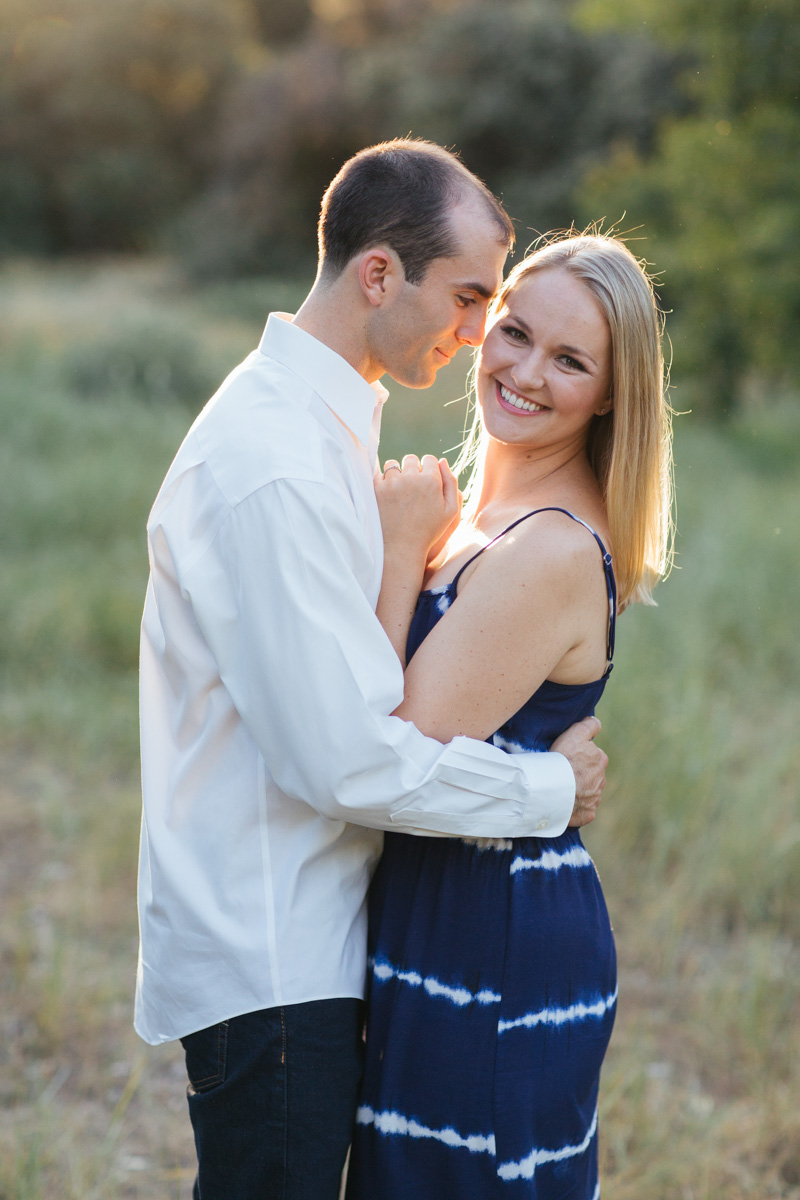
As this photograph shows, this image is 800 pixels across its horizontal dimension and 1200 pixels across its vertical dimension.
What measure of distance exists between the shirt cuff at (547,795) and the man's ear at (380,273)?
32.6 inches

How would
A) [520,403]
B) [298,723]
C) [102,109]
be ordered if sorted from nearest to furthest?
[298,723] → [520,403] → [102,109]

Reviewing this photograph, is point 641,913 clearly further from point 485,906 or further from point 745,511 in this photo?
point 745,511

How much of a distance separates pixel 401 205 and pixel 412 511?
52 cm

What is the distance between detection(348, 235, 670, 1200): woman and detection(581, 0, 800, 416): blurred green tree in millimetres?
5614

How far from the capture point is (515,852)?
74.6 inches

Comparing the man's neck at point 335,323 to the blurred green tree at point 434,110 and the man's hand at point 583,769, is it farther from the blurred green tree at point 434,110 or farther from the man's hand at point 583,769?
the blurred green tree at point 434,110

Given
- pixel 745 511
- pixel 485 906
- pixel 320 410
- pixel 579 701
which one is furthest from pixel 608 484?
pixel 745 511

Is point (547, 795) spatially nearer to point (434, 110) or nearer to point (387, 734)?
point (387, 734)

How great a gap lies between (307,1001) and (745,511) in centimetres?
715

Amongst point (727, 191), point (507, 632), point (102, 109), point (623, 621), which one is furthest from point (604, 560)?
point (102, 109)

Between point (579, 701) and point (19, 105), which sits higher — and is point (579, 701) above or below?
below

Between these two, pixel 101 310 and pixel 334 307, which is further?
pixel 101 310

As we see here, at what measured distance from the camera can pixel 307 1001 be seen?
1.74 m

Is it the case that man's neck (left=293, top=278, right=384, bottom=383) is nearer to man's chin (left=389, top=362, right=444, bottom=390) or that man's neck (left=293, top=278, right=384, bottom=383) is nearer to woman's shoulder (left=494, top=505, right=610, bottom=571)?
man's chin (left=389, top=362, right=444, bottom=390)
